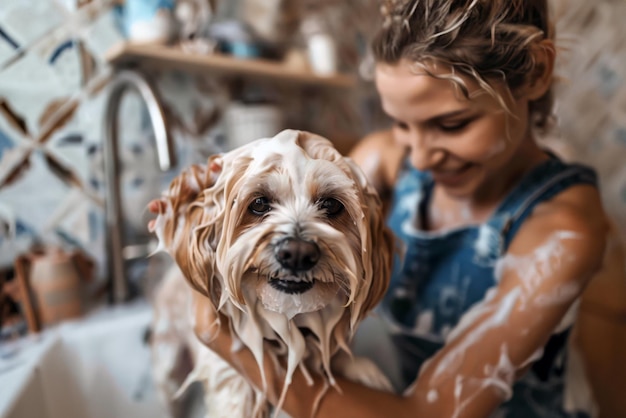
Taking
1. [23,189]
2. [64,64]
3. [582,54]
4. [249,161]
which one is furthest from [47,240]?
[582,54]

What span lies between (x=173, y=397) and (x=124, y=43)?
572 mm

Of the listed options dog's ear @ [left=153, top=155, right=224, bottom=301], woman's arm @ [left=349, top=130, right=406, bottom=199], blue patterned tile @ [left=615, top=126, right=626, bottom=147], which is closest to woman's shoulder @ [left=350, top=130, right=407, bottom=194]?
woman's arm @ [left=349, top=130, right=406, bottom=199]

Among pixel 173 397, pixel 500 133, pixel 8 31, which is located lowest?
pixel 173 397

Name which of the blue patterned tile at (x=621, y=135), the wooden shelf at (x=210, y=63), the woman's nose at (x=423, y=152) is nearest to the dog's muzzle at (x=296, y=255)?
the woman's nose at (x=423, y=152)

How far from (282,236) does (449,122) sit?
0.26 meters

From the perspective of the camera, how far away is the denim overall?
531mm

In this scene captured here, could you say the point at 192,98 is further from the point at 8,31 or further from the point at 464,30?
the point at 464,30

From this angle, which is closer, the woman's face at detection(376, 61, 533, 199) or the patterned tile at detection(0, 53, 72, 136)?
the woman's face at detection(376, 61, 533, 199)

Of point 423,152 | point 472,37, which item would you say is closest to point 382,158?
point 423,152

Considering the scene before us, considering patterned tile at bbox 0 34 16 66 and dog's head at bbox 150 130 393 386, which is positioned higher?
patterned tile at bbox 0 34 16 66

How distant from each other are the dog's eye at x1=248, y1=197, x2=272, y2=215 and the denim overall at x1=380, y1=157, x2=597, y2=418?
285 millimetres

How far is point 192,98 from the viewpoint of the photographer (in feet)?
2.73

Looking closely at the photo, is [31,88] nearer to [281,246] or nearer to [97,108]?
[97,108]

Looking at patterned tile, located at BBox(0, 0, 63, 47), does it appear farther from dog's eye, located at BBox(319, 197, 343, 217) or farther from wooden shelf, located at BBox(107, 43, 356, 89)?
dog's eye, located at BBox(319, 197, 343, 217)
